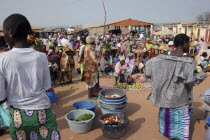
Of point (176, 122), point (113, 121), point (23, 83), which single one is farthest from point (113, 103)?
point (23, 83)

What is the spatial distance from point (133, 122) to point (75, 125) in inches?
53.7

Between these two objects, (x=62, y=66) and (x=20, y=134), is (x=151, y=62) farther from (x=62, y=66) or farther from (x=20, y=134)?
(x=62, y=66)

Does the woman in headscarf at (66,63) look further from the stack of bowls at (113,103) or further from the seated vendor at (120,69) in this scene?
the stack of bowls at (113,103)

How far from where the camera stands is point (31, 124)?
153cm

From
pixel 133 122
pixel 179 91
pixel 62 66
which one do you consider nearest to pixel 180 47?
pixel 179 91

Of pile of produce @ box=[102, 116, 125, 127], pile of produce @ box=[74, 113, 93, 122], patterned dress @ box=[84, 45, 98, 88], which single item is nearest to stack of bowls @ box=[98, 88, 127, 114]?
pile of produce @ box=[102, 116, 125, 127]

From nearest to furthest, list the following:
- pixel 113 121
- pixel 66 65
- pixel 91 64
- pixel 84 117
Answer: pixel 113 121
pixel 84 117
pixel 91 64
pixel 66 65

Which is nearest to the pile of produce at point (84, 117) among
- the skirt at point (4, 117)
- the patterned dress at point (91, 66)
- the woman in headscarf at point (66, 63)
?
the skirt at point (4, 117)

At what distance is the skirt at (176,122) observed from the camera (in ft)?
9.50

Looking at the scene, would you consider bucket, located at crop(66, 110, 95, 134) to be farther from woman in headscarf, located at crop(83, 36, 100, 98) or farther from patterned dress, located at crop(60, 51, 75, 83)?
patterned dress, located at crop(60, 51, 75, 83)

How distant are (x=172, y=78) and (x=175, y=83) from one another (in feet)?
0.32

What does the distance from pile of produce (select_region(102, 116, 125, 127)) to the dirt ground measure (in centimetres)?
30

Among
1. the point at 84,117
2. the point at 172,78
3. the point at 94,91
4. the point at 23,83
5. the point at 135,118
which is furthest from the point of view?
the point at 94,91

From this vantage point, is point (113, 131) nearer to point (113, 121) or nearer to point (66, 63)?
point (113, 121)
